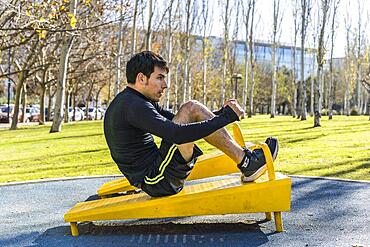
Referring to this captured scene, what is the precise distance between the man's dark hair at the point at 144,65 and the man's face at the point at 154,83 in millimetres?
29

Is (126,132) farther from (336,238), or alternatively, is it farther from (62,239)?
(336,238)

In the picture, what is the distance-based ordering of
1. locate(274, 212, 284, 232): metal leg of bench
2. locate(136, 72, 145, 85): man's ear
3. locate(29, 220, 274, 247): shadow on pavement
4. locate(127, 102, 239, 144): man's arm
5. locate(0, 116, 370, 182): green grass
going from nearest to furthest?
locate(127, 102, 239, 144): man's arm → locate(29, 220, 274, 247): shadow on pavement → locate(136, 72, 145, 85): man's ear → locate(274, 212, 284, 232): metal leg of bench → locate(0, 116, 370, 182): green grass

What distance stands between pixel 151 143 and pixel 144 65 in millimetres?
660

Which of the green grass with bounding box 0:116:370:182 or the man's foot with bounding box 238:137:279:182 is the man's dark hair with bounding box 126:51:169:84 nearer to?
the man's foot with bounding box 238:137:279:182

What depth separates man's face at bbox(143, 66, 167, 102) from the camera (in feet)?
11.5

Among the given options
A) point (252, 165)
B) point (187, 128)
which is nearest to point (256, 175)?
point (252, 165)

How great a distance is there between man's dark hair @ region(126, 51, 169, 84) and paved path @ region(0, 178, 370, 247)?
131 cm

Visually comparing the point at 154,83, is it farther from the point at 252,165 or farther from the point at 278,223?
the point at 278,223

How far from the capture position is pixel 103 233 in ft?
12.0

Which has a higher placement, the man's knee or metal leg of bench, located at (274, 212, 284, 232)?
the man's knee

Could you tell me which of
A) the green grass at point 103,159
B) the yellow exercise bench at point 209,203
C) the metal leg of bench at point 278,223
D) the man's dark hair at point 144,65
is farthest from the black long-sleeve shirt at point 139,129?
the green grass at point 103,159

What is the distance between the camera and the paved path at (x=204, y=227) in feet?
11.2

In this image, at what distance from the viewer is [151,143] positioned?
3.65 m

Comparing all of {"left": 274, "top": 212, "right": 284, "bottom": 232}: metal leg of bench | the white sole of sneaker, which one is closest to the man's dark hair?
the white sole of sneaker
